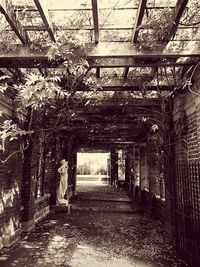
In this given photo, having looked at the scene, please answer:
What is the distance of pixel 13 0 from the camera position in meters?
3.80

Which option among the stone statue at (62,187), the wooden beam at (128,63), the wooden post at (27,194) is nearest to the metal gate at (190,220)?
the wooden beam at (128,63)

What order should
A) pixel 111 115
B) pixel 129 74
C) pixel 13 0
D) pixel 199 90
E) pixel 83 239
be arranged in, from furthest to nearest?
pixel 111 115, pixel 83 239, pixel 129 74, pixel 199 90, pixel 13 0

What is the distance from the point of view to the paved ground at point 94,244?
17.0 ft

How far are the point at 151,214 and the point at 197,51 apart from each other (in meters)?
8.14

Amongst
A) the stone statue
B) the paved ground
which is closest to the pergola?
the paved ground

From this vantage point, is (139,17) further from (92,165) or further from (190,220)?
(92,165)

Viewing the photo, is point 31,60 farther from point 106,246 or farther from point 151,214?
point 151,214

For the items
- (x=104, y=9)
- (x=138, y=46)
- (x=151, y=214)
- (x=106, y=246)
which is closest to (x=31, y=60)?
(x=104, y=9)

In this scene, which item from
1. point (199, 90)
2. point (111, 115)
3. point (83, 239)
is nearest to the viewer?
point (199, 90)

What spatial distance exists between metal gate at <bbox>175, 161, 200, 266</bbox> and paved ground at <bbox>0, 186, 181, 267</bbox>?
0.39 metres

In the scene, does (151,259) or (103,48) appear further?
(151,259)

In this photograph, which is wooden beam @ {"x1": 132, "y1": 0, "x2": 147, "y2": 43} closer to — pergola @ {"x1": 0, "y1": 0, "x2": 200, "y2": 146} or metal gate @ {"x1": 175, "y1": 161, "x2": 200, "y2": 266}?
pergola @ {"x1": 0, "y1": 0, "x2": 200, "y2": 146}

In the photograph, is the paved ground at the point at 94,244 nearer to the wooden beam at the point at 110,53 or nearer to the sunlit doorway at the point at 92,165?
the wooden beam at the point at 110,53

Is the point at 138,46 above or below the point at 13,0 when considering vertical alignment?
below
